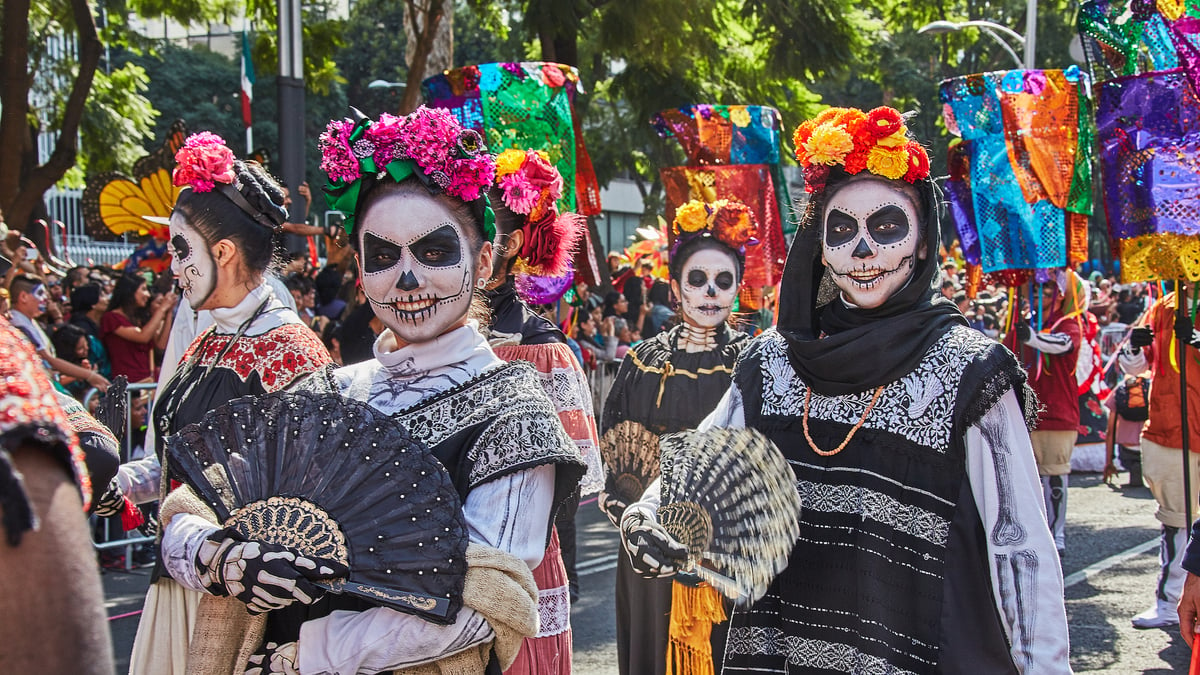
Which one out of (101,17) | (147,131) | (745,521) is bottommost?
(745,521)

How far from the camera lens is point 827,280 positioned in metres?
3.55

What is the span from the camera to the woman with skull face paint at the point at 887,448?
3.00 m

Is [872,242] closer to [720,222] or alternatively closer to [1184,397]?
[720,222]

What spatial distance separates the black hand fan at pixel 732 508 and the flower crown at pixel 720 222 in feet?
9.78

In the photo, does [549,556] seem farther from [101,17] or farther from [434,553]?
[101,17]

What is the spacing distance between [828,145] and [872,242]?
0.96ft

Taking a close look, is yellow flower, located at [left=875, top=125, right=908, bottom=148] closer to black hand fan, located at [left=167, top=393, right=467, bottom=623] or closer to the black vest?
the black vest

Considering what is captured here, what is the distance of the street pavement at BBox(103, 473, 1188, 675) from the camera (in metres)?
6.44

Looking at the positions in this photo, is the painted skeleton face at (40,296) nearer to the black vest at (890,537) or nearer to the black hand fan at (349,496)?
the black vest at (890,537)

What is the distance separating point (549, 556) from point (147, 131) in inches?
601

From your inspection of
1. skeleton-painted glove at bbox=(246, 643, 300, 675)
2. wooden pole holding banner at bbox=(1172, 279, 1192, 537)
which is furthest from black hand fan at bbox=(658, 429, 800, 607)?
wooden pole holding banner at bbox=(1172, 279, 1192, 537)

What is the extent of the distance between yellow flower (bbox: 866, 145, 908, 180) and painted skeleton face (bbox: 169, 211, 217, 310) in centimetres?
221

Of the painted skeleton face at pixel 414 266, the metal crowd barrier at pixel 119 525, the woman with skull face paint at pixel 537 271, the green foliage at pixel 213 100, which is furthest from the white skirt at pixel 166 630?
the green foliage at pixel 213 100

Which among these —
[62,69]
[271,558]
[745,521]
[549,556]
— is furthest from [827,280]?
[62,69]
